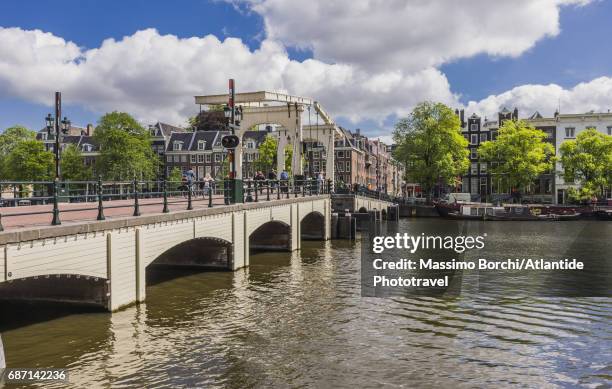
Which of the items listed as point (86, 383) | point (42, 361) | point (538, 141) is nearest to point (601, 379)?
point (86, 383)

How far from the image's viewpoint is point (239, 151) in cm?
2822

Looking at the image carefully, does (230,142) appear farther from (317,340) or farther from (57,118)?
(317,340)

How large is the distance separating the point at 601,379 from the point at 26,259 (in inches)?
418

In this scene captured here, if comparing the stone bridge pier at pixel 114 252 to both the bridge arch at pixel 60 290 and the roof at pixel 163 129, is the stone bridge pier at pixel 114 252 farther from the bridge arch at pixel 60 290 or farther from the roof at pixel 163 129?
the roof at pixel 163 129

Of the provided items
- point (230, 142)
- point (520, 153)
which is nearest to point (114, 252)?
point (230, 142)

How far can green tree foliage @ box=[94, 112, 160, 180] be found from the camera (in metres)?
62.8

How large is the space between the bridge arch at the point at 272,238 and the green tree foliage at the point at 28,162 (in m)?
46.2

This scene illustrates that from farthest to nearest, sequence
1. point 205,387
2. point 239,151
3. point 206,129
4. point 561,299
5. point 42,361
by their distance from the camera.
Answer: point 206,129, point 239,151, point 561,299, point 42,361, point 205,387

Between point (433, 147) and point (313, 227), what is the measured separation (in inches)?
1321

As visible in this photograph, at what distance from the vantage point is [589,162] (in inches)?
2431

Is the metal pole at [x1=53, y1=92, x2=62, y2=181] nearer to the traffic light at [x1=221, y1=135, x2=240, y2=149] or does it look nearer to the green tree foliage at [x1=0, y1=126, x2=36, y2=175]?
the traffic light at [x1=221, y1=135, x2=240, y2=149]

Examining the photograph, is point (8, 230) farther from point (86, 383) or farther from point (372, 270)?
point (372, 270)

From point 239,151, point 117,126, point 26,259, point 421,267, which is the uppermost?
point 117,126

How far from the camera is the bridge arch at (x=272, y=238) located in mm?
26250
